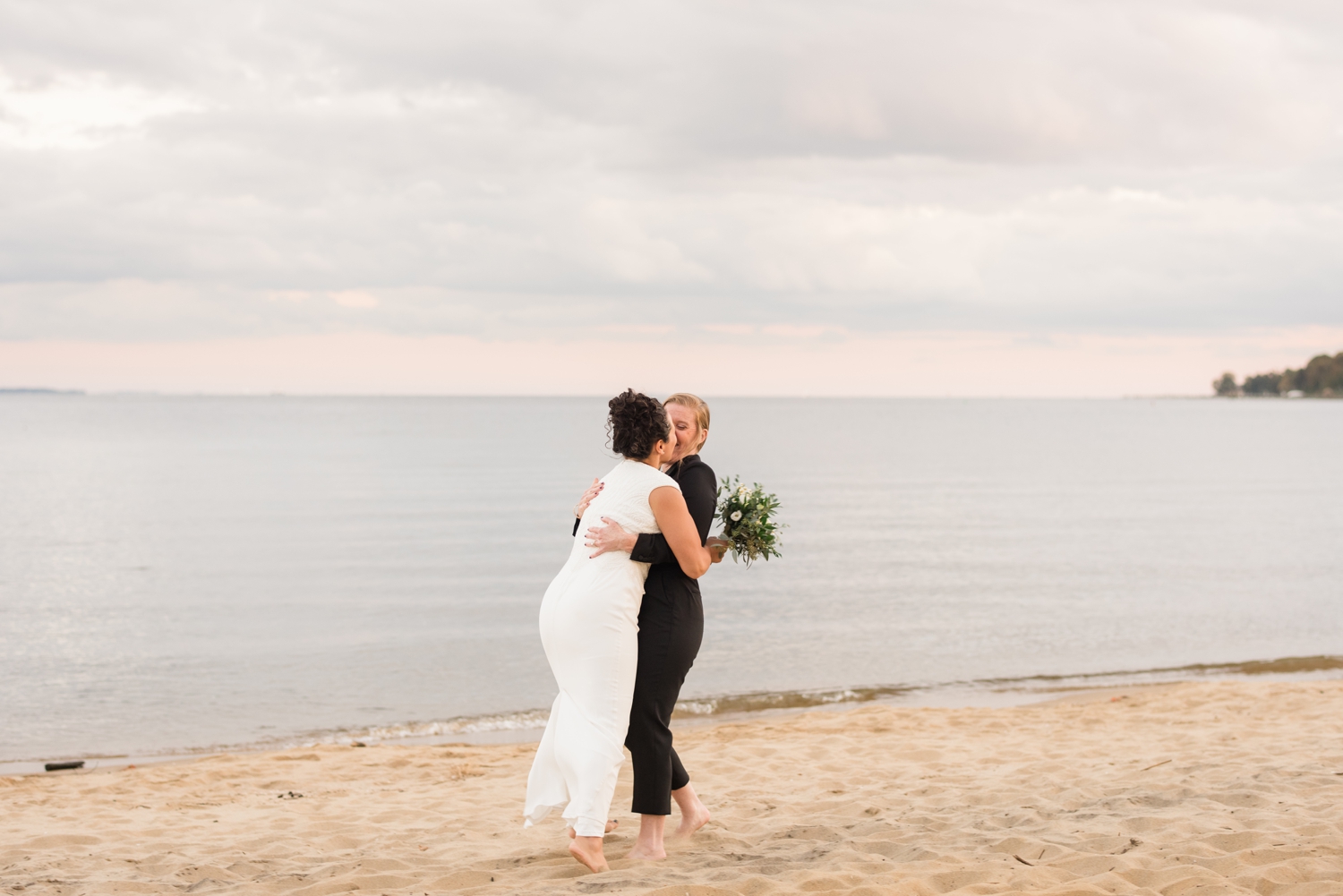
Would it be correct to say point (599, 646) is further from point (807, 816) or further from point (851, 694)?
point (851, 694)

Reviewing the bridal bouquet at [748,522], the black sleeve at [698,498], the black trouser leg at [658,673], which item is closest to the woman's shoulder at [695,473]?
the black sleeve at [698,498]

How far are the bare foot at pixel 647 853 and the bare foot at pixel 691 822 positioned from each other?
1.39 ft

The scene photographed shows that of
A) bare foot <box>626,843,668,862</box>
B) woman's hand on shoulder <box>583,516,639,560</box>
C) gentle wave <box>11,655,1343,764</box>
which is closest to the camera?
woman's hand on shoulder <box>583,516,639,560</box>

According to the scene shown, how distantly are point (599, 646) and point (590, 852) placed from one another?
3.40 feet

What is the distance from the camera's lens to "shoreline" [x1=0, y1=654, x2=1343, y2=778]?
10.2 metres

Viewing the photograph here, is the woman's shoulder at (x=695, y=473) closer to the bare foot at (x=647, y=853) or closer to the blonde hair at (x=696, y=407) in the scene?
the blonde hair at (x=696, y=407)

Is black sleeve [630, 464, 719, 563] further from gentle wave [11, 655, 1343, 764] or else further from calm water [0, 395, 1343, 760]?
calm water [0, 395, 1343, 760]

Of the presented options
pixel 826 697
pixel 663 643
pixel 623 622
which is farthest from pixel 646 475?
pixel 826 697

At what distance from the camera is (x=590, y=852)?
493cm

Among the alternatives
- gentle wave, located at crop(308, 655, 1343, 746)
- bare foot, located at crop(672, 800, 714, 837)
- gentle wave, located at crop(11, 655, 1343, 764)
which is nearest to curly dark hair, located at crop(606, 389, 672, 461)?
bare foot, located at crop(672, 800, 714, 837)

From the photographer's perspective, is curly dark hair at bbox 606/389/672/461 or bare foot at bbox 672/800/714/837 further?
bare foot at bbox 672/800/714/837

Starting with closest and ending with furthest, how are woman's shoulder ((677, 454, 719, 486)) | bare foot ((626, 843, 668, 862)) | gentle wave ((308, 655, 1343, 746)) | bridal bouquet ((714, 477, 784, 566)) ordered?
woman's shoulder ((677, 454, 719, 486)) < bare foot ((626, 843, 668, 862)) < bridal bouquet ((714, 477, 784, 566)) < gentle wave ((308, 655, 1343, 746))

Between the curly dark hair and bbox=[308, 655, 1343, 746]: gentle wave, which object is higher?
the curly dark hair

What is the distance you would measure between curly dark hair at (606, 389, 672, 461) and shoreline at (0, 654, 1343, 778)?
6575mm
